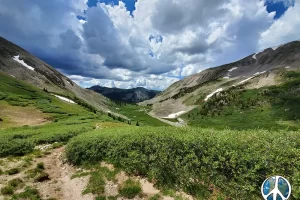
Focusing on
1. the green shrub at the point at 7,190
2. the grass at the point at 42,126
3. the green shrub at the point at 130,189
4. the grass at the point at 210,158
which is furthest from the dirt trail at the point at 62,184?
the grass at the point at 42,126

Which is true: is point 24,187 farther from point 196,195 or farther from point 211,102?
point 211,102

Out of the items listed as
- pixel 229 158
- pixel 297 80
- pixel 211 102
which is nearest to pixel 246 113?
pixel 211 102

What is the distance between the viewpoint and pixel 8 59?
181 m

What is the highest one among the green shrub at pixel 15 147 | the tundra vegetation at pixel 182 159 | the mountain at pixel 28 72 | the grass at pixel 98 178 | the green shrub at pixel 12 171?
the mountain at pixel 28 72

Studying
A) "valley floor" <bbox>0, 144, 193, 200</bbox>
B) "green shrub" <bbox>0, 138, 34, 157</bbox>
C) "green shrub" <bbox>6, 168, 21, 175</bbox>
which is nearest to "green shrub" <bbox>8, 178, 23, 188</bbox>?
"valley floor" <bbox>0, 144, 193, 200</bbox>

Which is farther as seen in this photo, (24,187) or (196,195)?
(24,187)

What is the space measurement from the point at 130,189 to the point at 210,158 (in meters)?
7.06

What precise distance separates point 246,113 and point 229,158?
109m

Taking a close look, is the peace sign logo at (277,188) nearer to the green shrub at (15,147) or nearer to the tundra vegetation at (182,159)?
the tundra vegetation at (182,159)

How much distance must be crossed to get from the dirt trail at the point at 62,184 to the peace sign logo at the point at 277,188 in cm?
1434

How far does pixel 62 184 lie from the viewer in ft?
75.9

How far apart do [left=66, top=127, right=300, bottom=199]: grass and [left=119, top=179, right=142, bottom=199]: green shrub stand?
4.26ft

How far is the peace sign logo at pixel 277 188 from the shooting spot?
8.30 meters

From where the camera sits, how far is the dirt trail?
20391mm
